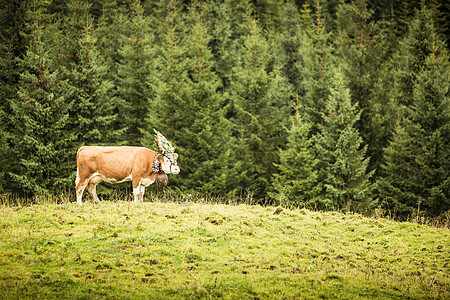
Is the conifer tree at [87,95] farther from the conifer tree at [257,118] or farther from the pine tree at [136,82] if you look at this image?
the conifer tree at [257,118]

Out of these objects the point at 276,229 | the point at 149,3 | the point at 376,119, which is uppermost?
the point at 149,3

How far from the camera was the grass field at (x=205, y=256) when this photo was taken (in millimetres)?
7270

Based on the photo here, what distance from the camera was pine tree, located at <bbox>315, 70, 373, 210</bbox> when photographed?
25.6 m

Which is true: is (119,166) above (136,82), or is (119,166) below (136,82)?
below

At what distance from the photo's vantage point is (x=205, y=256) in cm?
916

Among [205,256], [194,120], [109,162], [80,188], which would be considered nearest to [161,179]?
[109,162]

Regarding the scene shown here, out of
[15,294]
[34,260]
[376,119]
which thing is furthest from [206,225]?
[376,119]

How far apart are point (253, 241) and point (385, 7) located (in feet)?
207

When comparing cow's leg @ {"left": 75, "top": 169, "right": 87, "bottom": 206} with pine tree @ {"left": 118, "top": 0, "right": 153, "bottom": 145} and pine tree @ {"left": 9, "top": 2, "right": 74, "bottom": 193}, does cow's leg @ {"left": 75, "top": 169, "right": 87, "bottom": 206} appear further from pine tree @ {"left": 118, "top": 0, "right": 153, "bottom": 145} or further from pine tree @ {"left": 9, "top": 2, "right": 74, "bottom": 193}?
pine tree @ {"left": 118, "top": 0, "right": 153, "bottom": 145}

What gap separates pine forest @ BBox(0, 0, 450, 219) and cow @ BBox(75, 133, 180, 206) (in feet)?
38.0

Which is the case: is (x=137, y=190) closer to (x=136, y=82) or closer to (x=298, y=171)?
(x=298, y=171)

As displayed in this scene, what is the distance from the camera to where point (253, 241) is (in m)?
10.6

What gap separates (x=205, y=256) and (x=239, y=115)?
22.8 metres

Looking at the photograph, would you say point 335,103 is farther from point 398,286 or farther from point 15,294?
point 15,294
